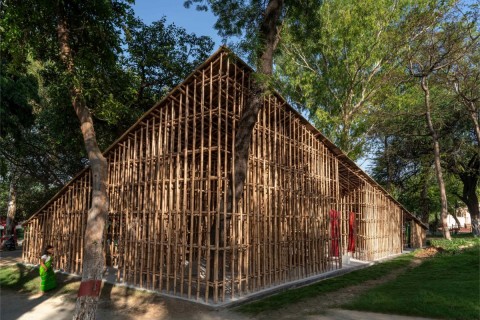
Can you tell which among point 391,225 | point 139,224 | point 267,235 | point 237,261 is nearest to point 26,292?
point 139,224

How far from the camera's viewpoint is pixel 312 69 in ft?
85.5

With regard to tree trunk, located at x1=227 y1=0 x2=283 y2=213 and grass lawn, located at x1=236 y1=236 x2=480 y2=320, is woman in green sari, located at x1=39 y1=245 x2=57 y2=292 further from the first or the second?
grass lawn, located at x1=236 y1=236 x2=480 y2=320

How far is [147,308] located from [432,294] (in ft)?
23.2

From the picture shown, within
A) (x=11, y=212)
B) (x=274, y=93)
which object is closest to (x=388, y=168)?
(x=274, y=93)

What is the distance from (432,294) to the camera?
9117mm

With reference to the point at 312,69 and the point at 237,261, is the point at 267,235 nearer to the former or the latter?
the point at 237,261

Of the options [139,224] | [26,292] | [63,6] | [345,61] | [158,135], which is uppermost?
[345,61]

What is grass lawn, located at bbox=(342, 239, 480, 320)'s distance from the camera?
785 centimetres

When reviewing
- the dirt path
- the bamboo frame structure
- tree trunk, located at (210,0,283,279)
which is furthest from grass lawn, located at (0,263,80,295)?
tree trunk, located at (210,0,283,279)

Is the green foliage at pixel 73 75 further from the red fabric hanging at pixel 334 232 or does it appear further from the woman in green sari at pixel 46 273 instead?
the red fabric hanging at pixel 334 232

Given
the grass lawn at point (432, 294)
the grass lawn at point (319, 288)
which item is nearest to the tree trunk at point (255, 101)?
the grass lawn at point (319, 288)

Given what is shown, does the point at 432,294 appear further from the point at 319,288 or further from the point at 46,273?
the point at 46,273

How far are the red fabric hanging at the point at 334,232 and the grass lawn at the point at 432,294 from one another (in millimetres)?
2681

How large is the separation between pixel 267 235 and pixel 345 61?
16.8 metres
